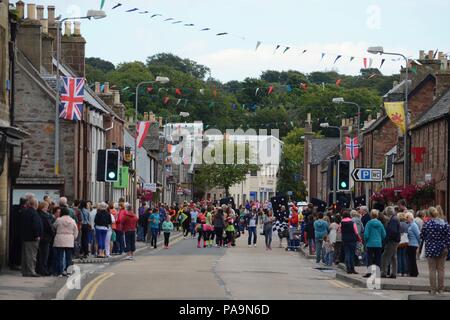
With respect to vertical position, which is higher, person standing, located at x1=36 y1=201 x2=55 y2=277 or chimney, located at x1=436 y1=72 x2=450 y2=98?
chimney, located at x1=436 y1=72 x2=450 y2=98

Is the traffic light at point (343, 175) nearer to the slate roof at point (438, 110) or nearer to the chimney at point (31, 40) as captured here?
the slate roof at point (438, 110)

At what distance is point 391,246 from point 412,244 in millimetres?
1069

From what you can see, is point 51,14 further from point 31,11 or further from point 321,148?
point 321,148

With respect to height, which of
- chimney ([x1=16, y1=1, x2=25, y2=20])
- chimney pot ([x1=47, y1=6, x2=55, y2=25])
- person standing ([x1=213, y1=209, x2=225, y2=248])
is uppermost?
chimney pot ([x1=47, y1=6, x2=55, y2=25])

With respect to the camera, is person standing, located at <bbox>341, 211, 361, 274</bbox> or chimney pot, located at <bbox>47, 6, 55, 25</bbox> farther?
chimney pot, located at <bbox>47, 6, 55, 25</bbox>

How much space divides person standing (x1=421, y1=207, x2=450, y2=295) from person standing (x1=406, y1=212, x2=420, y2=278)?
4972 mm

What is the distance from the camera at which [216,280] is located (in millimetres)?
27375

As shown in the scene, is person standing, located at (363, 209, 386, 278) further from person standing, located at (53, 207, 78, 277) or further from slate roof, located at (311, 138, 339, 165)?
slate roof, located at (311, 138, 339, 165)

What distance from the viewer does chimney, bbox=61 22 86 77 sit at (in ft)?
202

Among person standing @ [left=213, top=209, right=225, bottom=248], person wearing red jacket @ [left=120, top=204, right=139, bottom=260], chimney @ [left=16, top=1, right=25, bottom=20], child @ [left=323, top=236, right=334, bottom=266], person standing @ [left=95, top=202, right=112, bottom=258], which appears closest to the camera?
person standing @ [left=95, top=202, right=112, bottom=258]

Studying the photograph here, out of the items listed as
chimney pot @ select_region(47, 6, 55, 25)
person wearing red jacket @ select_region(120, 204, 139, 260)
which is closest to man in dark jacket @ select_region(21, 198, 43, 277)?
person wearing red jacket @ select_region(120, 204, 139, 260)

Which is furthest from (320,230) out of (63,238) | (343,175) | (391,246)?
(63,238)

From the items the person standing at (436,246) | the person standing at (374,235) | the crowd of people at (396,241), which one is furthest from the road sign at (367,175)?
the person standing at (436,246)
